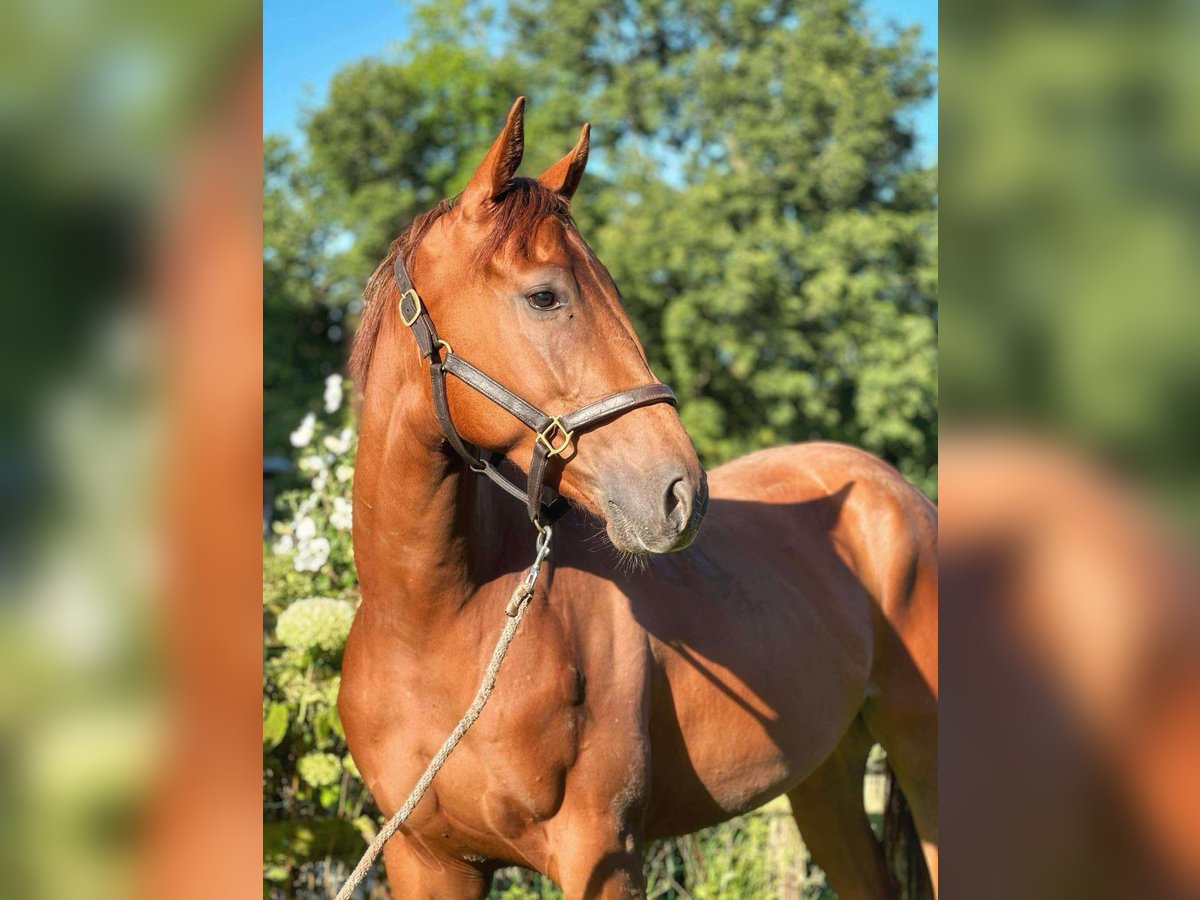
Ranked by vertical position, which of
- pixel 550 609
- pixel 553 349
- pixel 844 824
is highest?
pixel 553 349

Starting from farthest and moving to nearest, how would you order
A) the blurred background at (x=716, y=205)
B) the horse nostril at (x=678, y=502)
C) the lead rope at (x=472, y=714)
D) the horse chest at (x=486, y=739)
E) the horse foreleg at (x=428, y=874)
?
1. the blurred background at (x=716, y=205)
2. the horse foreleg at (x=428, y=874)
3. the horse chest at (x=486, y=739)
4. the horse nostril at (x=678, y=502)
5. the lead rope at (x=472, y=714)

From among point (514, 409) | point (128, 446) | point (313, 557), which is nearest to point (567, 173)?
point (514, 409)

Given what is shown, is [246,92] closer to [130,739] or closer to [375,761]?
[130,739]

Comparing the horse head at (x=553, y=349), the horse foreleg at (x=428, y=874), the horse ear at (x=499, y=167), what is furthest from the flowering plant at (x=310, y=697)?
the horse ear at (x=499, y=167)

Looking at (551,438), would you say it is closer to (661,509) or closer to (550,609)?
(661,509)

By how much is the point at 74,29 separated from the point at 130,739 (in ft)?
1.25

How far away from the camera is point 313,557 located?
169 inches

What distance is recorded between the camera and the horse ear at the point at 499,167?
2139mm

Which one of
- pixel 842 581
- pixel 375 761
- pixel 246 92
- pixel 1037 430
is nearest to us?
pixel 1037 430

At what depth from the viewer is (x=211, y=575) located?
A: 600 mm

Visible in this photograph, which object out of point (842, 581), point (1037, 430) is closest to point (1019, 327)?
point (1037, 430)

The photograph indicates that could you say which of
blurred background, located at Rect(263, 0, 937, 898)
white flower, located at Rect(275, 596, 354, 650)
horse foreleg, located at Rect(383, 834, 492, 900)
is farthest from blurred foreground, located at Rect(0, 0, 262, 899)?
blurred background, located at Rect(263, 0, 937, 898)

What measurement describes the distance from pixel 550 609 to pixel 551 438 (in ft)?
1.82

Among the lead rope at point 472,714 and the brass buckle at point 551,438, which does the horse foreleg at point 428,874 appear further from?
the brass buckle at point 551,438
